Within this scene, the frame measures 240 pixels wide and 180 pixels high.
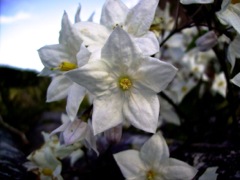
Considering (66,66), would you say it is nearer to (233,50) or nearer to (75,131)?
(75,131)

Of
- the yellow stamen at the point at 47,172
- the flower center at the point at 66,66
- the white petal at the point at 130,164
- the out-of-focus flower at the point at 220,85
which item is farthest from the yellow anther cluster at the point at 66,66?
the out-of-focus flower at the point at 220,85

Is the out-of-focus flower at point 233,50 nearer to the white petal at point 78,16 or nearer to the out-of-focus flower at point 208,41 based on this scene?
the out-of-focus flower at point 208,41

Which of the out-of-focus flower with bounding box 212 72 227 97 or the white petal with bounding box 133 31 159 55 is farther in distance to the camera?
the out-of-focus flower with bounding box 212 72 227 97

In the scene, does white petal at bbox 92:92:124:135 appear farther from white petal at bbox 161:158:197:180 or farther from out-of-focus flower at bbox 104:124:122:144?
white petal at bbox 161:158:197:180

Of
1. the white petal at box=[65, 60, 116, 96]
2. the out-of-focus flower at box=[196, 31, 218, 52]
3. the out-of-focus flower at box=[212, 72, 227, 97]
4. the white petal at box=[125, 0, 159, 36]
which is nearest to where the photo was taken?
the white petal at box=[65, 60, 116, 96]

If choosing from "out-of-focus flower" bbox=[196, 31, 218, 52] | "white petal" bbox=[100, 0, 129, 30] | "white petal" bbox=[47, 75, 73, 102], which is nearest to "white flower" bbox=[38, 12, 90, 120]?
"white petal" bbox=[47, 75, 73, 102]

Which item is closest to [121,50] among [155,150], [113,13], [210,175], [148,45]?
[148,45]
